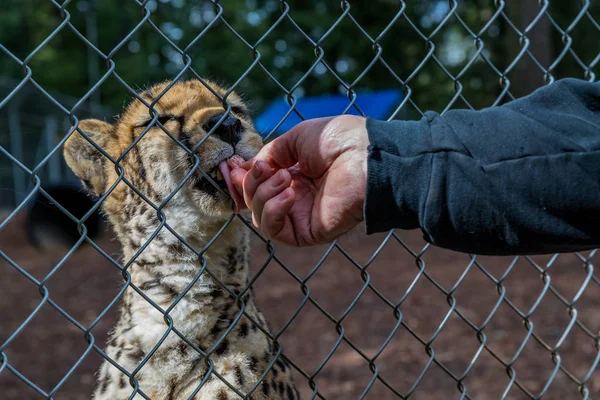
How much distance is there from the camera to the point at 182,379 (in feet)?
6.87

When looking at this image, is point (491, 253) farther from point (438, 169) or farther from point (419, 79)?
point (419, 79)

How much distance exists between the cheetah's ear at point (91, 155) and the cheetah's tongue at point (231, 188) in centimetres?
64

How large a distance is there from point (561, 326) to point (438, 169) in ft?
14.2

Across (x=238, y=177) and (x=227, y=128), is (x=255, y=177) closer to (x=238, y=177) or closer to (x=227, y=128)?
(x=238, y=177)

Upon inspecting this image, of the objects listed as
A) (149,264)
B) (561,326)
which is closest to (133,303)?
(149,264)

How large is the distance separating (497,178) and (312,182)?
489 millimetres

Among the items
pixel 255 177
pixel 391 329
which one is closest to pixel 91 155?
pixel 255 177

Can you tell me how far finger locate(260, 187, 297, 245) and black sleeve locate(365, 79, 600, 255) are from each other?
0.20 meters

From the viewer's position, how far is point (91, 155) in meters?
2.42

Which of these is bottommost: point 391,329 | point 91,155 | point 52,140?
point 52,140

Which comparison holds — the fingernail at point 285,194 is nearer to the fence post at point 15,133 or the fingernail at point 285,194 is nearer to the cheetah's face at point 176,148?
the cheetah's face at point 176,148

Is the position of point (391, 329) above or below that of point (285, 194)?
below

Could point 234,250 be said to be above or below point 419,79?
above

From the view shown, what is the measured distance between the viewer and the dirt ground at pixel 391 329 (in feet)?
14.3
